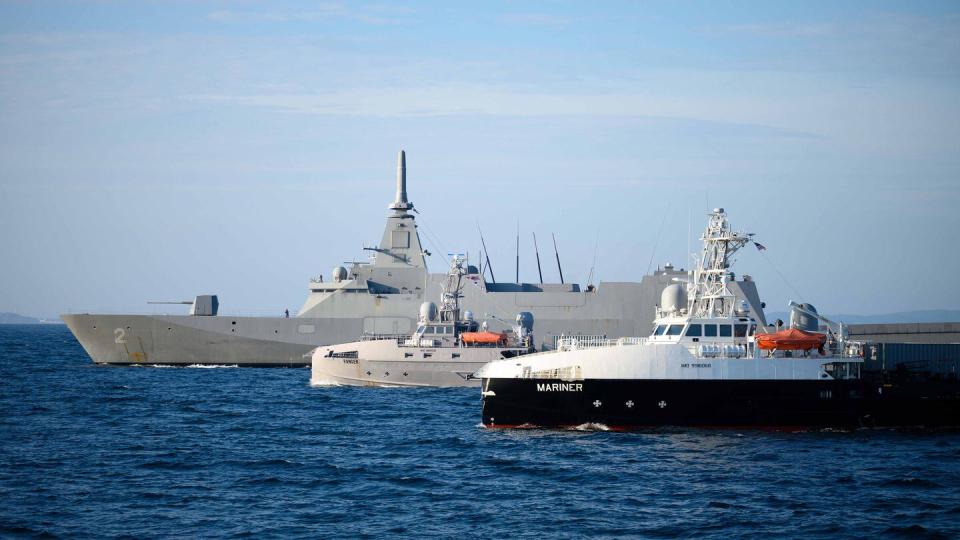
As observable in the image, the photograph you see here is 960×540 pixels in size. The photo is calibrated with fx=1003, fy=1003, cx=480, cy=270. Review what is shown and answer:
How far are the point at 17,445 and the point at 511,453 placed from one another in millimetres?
12943

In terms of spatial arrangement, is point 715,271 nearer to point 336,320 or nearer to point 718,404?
point 718,404

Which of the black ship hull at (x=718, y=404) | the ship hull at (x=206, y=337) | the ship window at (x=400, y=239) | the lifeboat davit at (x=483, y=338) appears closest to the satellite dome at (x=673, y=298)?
the black ship hull at (x=718, y=404)

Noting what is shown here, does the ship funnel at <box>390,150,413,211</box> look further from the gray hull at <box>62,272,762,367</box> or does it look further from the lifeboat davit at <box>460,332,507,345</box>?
the lifeboat davit at <box>460,332,507,345</box>

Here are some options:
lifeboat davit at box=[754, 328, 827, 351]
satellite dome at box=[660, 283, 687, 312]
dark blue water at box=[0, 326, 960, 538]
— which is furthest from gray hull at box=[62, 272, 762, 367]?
lifeboat davit at box=[754, 328, 827, 351]

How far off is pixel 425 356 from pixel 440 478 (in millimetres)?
20109

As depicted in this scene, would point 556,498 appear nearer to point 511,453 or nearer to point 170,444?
point 511,453

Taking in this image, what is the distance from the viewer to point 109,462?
2419 centimetres

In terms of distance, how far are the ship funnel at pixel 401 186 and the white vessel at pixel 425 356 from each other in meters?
15.7

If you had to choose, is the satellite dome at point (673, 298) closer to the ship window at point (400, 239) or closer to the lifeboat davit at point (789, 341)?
the lifeboat davit at point (789, 341)

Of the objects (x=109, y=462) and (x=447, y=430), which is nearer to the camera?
(x=109, y=462)

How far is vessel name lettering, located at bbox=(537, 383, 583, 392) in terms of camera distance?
2775 centimetres

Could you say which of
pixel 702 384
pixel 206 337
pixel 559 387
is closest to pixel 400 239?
pixel 206 337

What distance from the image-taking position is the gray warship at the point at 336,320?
175ft

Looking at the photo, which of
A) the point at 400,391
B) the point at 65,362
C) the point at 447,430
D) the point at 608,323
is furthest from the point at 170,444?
the point at 65,362
